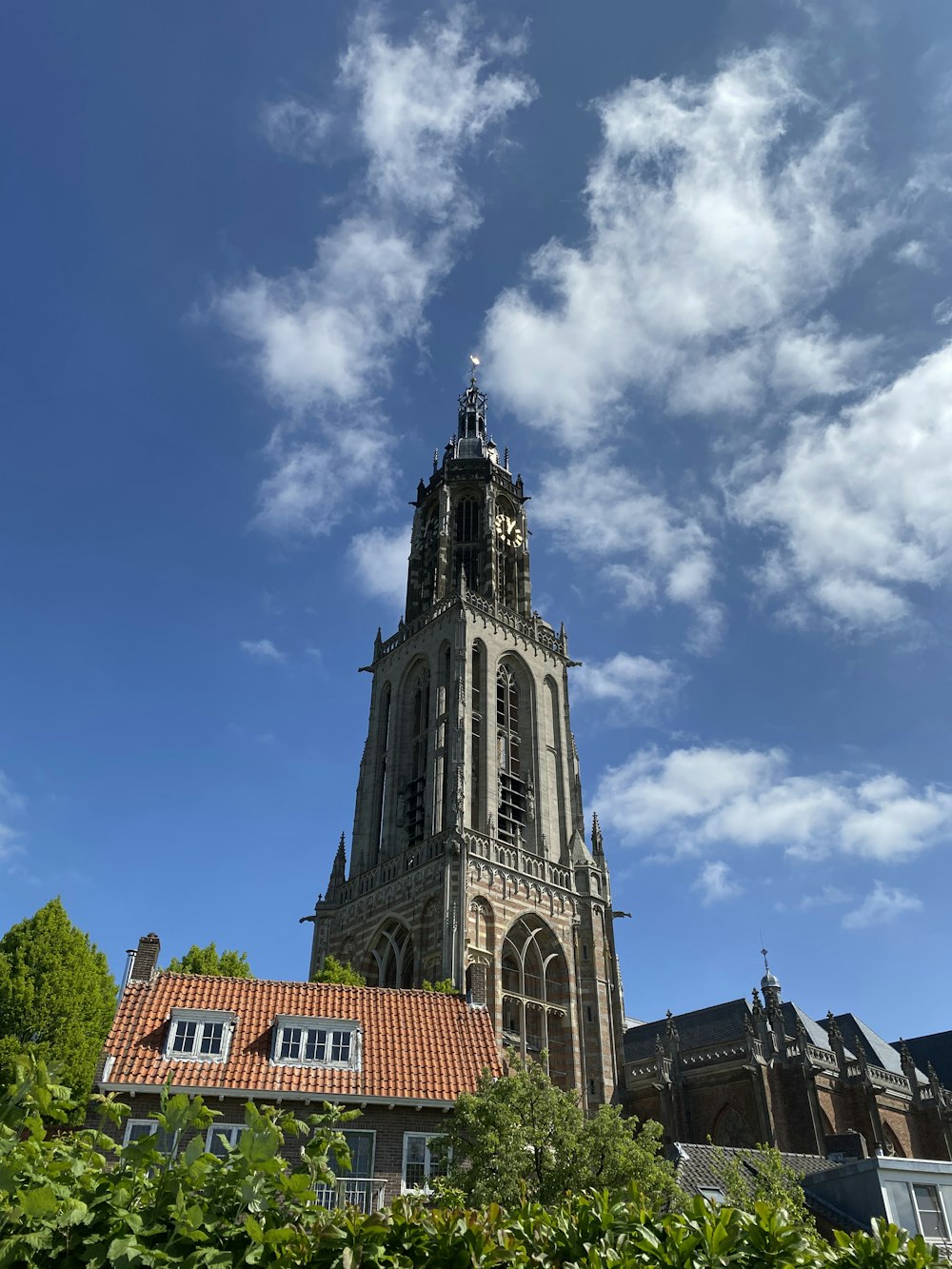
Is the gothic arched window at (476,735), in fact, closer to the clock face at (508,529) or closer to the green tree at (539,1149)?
the clock face at (508,529)

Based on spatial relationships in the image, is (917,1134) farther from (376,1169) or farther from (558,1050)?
(376,1169)

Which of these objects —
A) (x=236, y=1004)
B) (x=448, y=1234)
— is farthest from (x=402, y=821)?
(x=448, y=1234)

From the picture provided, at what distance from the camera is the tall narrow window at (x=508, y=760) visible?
4703 centimetres

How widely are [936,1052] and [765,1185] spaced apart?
42.8m

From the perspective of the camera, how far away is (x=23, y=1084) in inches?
237

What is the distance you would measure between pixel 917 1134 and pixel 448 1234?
51.4 meters

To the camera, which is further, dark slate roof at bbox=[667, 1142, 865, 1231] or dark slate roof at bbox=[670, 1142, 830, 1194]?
dark slate roof at bbox=[670, 1142, 830, 1194]

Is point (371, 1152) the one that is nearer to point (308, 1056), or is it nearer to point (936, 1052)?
point (308, 1056)

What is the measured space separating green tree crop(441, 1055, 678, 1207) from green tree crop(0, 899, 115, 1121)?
17636 mm

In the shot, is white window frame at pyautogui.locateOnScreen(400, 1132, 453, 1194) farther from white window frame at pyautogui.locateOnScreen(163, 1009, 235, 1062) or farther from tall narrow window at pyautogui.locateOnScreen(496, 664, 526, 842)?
tall narrow window at pyautogui.locateOnScreen(496, 664, 526, 842)

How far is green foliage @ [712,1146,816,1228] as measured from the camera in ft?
59.5

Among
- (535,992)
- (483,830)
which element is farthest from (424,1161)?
(483,830)

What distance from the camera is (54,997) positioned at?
31.8 metres

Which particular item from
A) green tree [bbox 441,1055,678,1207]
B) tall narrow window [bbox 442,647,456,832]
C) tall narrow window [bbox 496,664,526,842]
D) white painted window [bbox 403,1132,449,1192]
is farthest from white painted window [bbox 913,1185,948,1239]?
tall narrow window [bbox 496,664,526,842]
